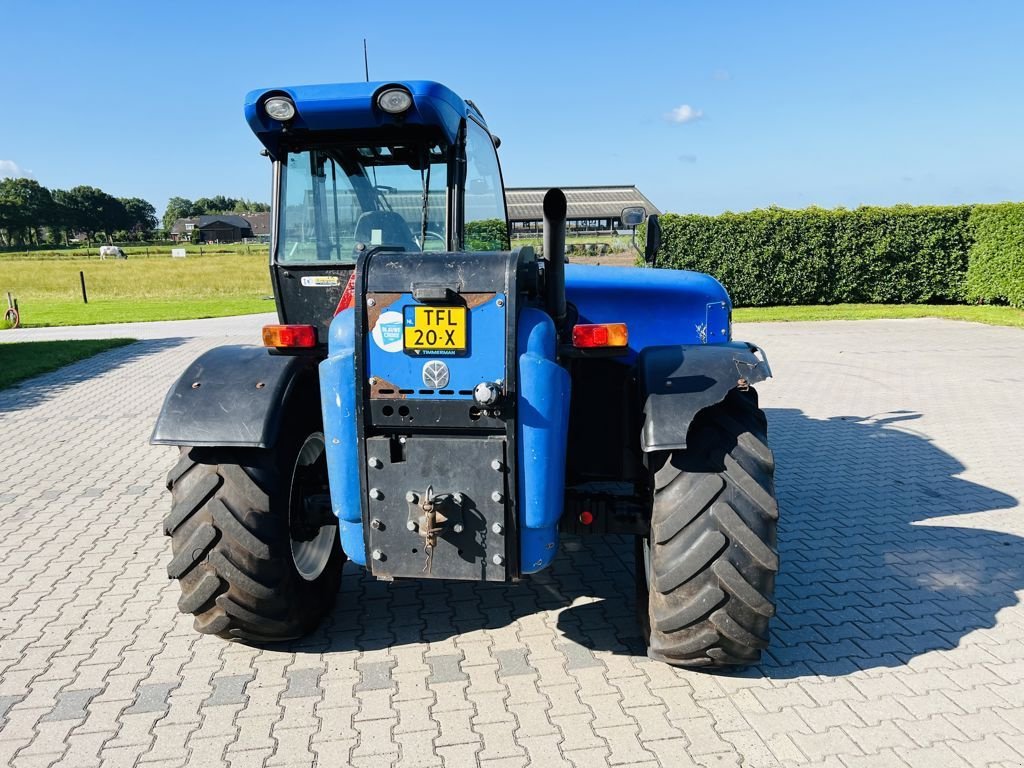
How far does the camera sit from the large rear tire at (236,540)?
3.41m

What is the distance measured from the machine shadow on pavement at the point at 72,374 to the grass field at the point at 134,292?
717 centimetres

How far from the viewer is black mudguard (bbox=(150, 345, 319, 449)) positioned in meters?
3.32

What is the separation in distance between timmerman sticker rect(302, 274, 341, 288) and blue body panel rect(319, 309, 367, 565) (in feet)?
4.07

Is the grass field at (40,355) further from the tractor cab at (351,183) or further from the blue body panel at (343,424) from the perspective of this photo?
the blue body panel at (343,424)

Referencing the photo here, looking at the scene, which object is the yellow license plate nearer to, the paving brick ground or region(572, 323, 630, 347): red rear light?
region(572, 323, 630, 347): red rear light

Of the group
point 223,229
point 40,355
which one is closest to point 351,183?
point 40,355

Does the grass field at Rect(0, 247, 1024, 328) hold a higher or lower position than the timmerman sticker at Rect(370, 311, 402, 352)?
lower

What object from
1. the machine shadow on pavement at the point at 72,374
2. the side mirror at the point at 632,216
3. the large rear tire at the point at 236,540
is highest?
the side mirror at the point at 632,216

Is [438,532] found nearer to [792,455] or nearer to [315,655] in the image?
[315,655]

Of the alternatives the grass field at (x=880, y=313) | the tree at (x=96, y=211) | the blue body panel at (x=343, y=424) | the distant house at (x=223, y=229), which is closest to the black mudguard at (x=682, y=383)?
the blue body panel at (x=343, y=424)

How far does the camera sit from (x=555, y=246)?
2.97m

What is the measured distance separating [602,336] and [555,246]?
1.39 feet

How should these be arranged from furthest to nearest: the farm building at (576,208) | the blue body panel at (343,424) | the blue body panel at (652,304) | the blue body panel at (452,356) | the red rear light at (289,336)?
the farm building at (576,208) < the blue body panel at (652,304) < the red rear light at (289,336) < the blue body panel at (343,424) < the blue body panel at (452,356)

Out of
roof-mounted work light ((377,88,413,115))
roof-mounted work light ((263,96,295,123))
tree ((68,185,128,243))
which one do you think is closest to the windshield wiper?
roof-mounted work light ((377,88,413,115))
